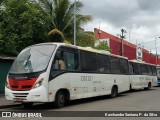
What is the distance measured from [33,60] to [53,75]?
1.06 meters

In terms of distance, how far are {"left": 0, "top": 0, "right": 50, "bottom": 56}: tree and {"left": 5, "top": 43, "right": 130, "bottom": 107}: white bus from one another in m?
7.80

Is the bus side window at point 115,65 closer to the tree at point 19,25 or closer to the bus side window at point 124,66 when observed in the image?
the bus side window at point 124,66

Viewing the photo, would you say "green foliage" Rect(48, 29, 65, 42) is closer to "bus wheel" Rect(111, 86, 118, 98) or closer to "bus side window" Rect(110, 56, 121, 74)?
"bus side window" Rect(110, 56, 121, 74)

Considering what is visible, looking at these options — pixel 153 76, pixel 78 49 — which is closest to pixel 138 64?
pixel 153 76

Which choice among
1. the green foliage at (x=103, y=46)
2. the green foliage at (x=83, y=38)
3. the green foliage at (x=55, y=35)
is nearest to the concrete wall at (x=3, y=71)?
the green foliage at (x=55, y=35)

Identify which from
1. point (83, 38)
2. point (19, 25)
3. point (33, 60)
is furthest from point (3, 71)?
point (83, 38)

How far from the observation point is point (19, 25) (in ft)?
83.6

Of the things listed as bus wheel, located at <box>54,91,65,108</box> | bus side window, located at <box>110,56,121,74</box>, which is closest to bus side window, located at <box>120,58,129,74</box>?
bus side window, located at <box>110,56,121,74</box>

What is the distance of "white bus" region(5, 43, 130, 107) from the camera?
13711mm

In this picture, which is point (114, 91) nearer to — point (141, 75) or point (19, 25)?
point (19, 25)

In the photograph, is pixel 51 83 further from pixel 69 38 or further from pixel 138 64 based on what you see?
pixel 138 64

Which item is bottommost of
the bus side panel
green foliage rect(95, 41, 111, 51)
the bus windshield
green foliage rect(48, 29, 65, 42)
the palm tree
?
the bus side panel

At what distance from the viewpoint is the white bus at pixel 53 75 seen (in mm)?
13711

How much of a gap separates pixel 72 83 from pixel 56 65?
64.1 inches
